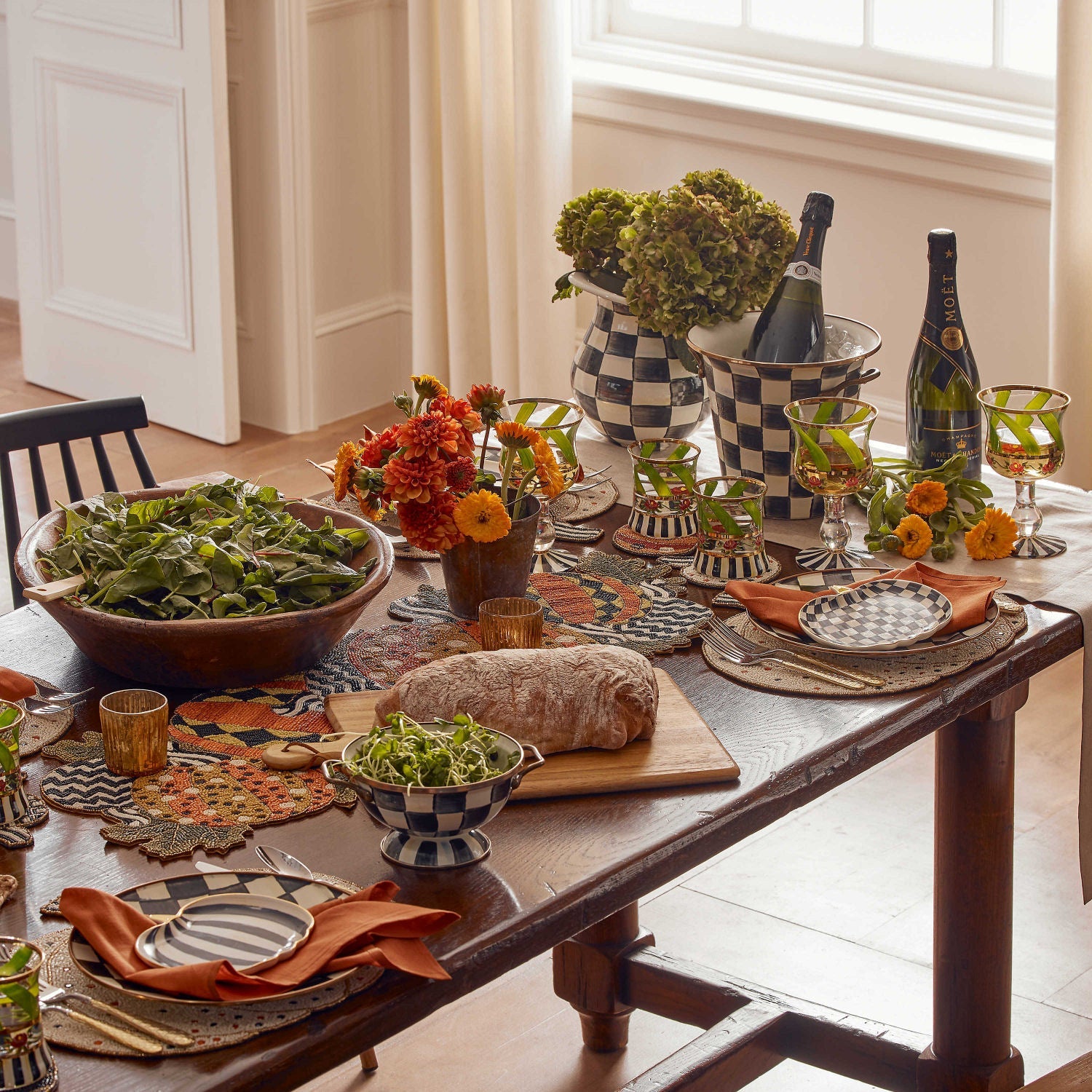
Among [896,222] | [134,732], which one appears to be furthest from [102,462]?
[896,222]

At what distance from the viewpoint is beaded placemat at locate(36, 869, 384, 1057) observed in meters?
0.94

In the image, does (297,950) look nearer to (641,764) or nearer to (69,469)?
(641,764)

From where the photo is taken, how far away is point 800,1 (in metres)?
3.92

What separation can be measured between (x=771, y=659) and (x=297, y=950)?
64 centimetres

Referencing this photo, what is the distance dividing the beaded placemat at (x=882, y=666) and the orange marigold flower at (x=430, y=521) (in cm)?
28

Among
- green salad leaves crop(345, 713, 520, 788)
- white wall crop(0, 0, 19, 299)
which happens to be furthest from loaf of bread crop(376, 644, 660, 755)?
white wall crop(0, 0, 19, 299)

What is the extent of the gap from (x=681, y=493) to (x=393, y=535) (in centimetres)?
33

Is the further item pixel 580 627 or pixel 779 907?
pixel 779 907

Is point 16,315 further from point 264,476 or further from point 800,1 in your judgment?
point 800,1

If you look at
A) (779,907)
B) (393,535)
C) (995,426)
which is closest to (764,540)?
(995,426)

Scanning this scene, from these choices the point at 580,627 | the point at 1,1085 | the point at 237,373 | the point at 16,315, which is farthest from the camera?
the point at 16,315

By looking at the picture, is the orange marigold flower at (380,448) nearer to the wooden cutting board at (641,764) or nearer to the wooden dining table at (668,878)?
the wooden dining table at (668,878)

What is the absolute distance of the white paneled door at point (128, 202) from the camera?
4.09m

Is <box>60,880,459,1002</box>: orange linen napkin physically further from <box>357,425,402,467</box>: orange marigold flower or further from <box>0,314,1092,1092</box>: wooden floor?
<box>0,314,1092,1092</box>: wooden floor
